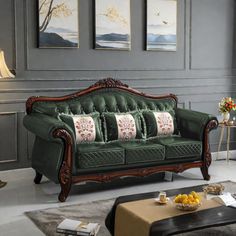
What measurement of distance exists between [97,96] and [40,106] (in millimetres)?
666

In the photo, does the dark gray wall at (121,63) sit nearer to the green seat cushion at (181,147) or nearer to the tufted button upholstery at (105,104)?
the tufted button upholstery at (105,104)

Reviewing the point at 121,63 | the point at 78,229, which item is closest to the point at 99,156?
the point at 78,229

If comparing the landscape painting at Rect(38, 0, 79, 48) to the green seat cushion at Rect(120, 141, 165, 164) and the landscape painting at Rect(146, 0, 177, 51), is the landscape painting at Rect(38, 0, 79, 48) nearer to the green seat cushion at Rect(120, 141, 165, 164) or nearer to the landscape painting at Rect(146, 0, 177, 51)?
the landscape painting at Rect(146, 0, 177, 51)

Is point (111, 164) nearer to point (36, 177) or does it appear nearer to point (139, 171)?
point (139, 171)

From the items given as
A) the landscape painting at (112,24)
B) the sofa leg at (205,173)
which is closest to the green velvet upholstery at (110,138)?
the sofa leg at (205,173)

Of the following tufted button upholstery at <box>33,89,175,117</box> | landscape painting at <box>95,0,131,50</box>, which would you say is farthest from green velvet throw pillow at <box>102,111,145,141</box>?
landscape painting at <box>95,0,131,50</box>

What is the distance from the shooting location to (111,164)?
459 cm

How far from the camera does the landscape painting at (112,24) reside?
17.9 ft

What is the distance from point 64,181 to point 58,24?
184 centimetres

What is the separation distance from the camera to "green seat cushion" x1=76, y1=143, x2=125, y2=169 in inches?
174

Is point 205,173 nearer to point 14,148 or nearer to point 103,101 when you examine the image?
point 103,101

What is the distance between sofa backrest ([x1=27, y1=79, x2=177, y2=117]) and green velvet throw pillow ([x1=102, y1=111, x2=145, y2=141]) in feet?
0.45

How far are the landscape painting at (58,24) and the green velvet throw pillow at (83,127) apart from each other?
3.05ft

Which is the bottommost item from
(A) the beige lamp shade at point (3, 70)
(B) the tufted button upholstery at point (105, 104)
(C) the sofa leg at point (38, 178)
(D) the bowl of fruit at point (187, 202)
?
(C) the sofa leg at point (38, 178)
